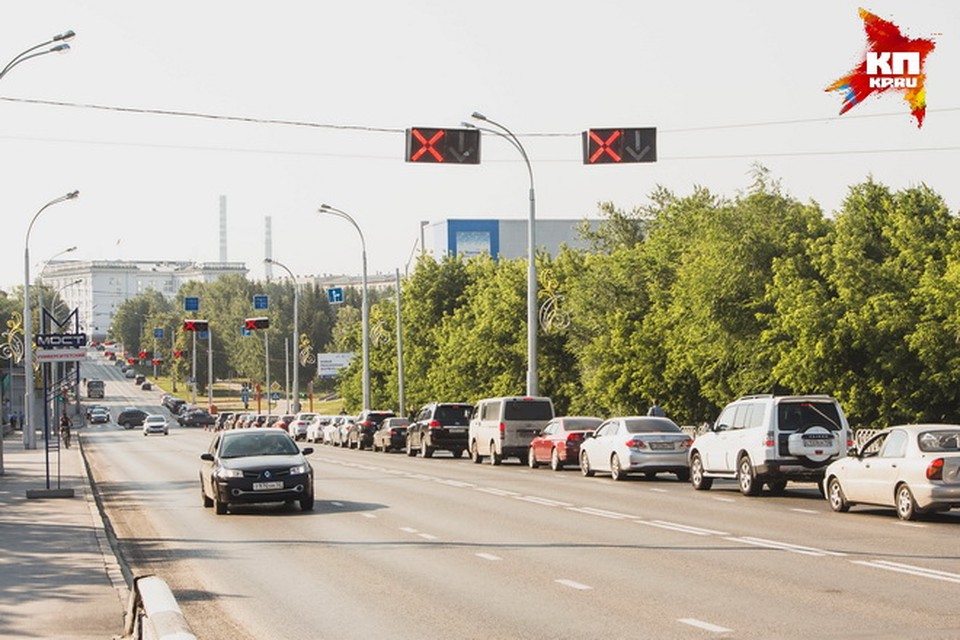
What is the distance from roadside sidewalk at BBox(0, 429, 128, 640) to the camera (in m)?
12.0

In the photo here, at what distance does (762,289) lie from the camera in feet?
165

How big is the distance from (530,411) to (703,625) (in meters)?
32.9

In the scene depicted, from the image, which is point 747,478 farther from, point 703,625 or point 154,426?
point 154,426

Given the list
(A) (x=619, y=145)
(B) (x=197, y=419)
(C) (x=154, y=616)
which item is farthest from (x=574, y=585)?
(B) (x=197, y=419)

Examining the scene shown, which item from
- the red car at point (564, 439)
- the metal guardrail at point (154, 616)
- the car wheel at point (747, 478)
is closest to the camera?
the metal guardrail at point (154, 616)

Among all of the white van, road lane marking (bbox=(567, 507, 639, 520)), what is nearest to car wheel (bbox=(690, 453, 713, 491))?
road lane marking (bbox=(567, 507, 639, 520))

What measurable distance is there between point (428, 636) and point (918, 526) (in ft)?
36.7

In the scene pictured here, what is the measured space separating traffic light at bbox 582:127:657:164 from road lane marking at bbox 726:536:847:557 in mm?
14051

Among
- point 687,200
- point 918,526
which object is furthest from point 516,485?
point 687,200

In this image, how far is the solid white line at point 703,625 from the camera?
36.4 ft

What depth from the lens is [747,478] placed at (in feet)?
91.5

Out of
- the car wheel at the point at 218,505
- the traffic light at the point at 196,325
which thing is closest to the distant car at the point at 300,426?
the traffic light at the point at 196,325

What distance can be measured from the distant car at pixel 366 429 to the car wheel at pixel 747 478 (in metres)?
38.1

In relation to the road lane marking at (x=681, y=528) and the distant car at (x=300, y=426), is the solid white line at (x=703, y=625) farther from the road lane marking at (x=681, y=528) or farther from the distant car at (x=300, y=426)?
the distant car at (x=300, y=426)
